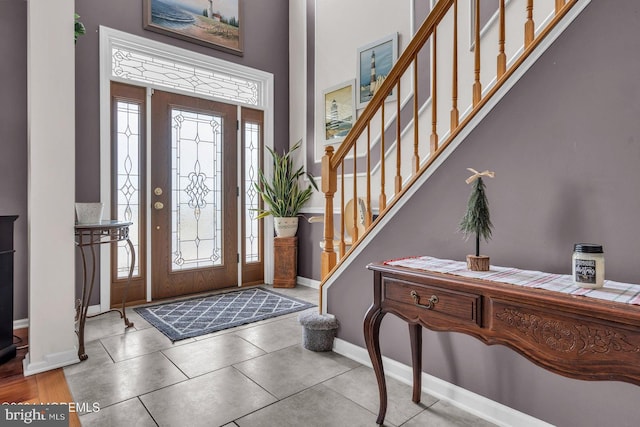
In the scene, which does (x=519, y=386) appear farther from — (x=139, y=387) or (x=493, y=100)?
(x=139, y=387)

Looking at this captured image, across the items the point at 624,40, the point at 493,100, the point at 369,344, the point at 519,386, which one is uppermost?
the point at 624,40

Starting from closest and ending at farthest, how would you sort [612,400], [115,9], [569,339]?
[569,339], [612,400], [115,9]

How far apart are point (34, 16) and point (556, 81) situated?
9.14 ft

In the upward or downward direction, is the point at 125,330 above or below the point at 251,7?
below

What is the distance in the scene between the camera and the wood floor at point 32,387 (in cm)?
181

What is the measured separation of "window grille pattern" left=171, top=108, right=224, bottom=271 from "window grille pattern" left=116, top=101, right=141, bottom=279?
34cm

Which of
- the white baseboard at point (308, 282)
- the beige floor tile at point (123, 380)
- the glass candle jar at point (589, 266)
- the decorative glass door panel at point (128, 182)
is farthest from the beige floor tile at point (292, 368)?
the decorative glass door panel at point (128, 182)

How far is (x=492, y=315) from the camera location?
1218 mm

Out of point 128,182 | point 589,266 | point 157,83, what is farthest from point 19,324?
point 589,266

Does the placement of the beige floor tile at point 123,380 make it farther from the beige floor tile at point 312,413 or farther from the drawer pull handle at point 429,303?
the drawer pull handle at point 429,303

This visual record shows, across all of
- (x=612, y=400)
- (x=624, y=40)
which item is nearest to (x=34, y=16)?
(x=624, y=40)

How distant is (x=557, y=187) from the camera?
1.47m

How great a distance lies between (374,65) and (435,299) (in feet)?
9.56

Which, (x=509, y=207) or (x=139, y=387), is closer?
(x=509, y=207)
